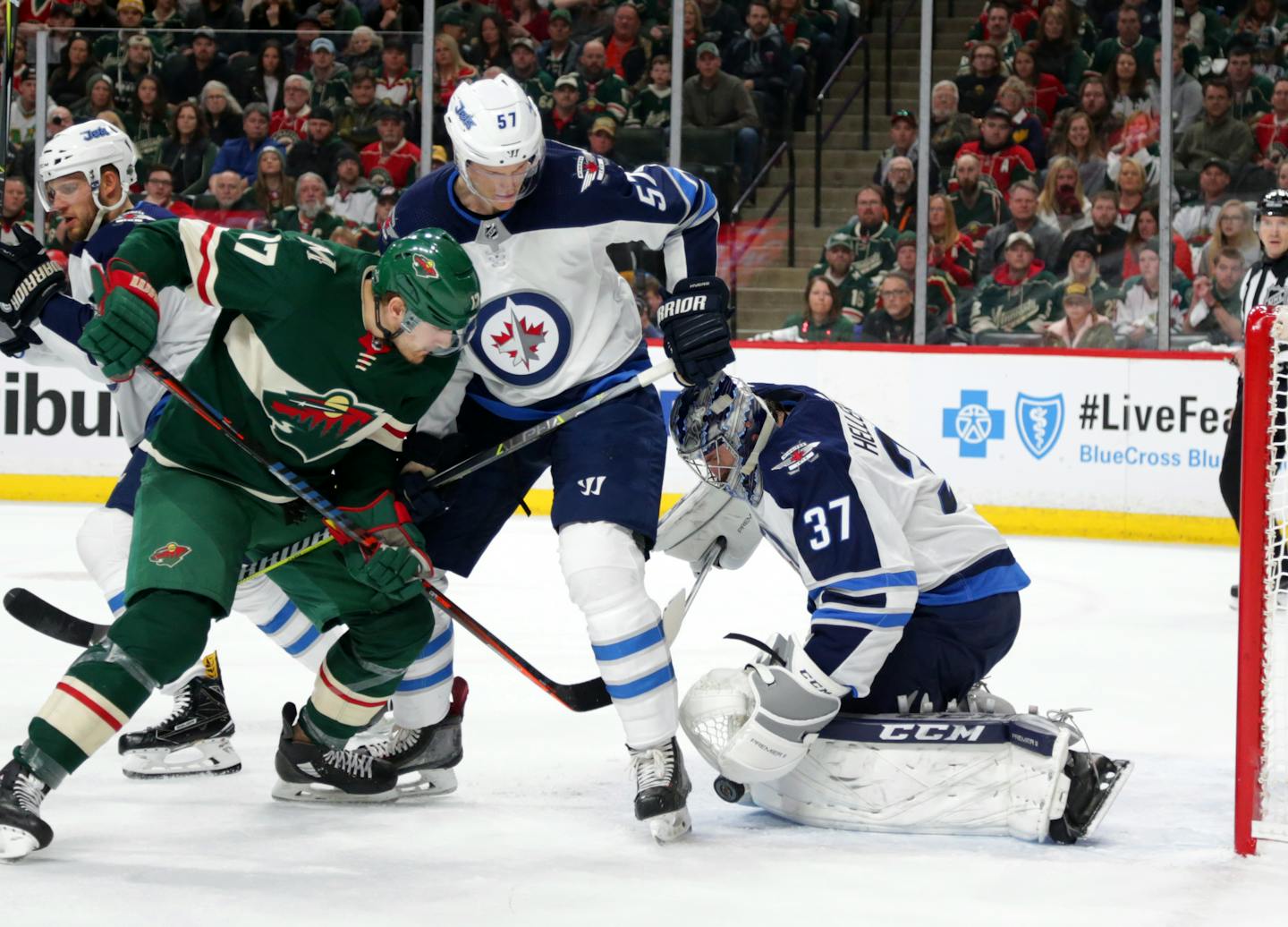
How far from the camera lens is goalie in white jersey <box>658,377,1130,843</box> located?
102 inches

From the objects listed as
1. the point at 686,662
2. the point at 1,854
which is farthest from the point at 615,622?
the point at 686,662

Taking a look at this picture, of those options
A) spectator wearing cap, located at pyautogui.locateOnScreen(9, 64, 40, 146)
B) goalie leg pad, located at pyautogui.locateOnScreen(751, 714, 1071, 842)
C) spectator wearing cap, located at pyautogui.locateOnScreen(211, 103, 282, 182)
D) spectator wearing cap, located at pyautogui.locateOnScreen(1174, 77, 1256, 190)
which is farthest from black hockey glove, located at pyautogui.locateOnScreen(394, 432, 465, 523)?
spectator wearing cap, located at pyautogui.locateOnScreen(9, 64, 40, 146)

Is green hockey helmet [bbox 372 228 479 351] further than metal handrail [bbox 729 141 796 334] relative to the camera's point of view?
No

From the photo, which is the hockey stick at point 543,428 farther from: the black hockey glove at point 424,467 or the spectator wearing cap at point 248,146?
the spectator wearing cap at point 248,146

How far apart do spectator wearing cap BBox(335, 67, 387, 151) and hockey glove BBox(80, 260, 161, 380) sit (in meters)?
5.09

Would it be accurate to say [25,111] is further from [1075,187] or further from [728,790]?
[728,790]

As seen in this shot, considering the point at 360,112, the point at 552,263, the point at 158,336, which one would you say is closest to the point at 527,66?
the point at 360,112

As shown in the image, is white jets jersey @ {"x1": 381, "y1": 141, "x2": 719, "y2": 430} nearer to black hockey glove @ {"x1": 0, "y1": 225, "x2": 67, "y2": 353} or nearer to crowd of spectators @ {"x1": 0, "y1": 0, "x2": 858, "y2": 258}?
black hockey glove @ {"x1": 0, "y1": 225, "x2": 67, "y2": 353}

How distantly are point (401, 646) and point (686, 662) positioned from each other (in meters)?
1.53

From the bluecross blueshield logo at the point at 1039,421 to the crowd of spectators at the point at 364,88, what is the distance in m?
1.58

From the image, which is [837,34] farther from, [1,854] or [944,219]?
[1,854]

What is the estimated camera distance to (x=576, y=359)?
2998 mm

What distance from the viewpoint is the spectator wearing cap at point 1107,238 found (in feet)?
22.0

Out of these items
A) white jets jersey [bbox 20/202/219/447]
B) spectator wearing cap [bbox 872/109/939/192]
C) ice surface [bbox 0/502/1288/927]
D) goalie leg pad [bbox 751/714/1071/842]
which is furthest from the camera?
spectator wearing cap [bbox 872/109/939/192]
